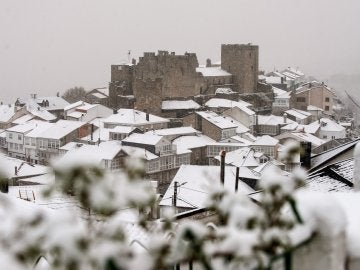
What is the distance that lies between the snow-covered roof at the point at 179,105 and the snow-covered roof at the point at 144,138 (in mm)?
12361

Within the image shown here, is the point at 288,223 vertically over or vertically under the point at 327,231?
over

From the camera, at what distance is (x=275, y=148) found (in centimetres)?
4362

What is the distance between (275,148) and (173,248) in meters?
42.5

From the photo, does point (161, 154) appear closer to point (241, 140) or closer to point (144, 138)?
point (144, 138)

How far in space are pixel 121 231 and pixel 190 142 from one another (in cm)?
4233

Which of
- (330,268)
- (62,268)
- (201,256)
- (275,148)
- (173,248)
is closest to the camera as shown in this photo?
(62,268)

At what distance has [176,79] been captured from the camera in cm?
→ 5744

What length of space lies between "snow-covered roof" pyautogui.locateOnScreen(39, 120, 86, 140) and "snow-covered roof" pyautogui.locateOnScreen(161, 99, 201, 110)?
9.40 m

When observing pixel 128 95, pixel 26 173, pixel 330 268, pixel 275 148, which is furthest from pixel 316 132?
pixel 330 268

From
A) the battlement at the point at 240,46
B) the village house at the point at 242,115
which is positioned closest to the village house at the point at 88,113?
the village house at the point at 242,115

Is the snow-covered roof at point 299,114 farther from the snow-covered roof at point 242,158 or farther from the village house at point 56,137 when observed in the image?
the village house at point 56,137

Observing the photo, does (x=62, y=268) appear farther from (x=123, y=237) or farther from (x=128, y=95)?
(x=128, y=95)

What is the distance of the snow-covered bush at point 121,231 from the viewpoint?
138cm

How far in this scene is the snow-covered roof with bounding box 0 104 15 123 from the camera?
57.5m
